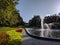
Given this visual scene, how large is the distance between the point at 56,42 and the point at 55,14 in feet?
36.8

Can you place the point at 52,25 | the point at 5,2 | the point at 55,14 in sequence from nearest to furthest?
the point at 5,2
the point at 55,14
the point at 52,25

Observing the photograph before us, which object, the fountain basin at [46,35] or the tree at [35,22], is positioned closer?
the fountain basin at [46,35]

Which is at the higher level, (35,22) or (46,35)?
(35,22)

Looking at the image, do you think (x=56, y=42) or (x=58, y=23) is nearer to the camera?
(x=56, y=42)

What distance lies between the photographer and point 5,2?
10.9m

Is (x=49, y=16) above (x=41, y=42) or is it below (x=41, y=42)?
above

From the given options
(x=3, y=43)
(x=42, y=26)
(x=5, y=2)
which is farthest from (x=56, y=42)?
(x=42, y=26)

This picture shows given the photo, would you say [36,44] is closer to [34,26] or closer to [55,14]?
[55,14]

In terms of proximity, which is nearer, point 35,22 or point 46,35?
point 46,35

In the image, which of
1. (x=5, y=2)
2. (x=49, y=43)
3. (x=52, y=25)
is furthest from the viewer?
(x=52, y=25)

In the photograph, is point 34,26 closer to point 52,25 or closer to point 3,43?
point 52,25

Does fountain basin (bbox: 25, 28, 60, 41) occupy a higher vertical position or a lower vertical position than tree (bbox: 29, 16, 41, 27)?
lower

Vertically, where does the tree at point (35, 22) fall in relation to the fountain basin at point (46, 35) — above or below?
above

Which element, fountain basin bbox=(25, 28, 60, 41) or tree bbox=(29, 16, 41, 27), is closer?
fountain basin bbox=(25, 28, 60, 41)
